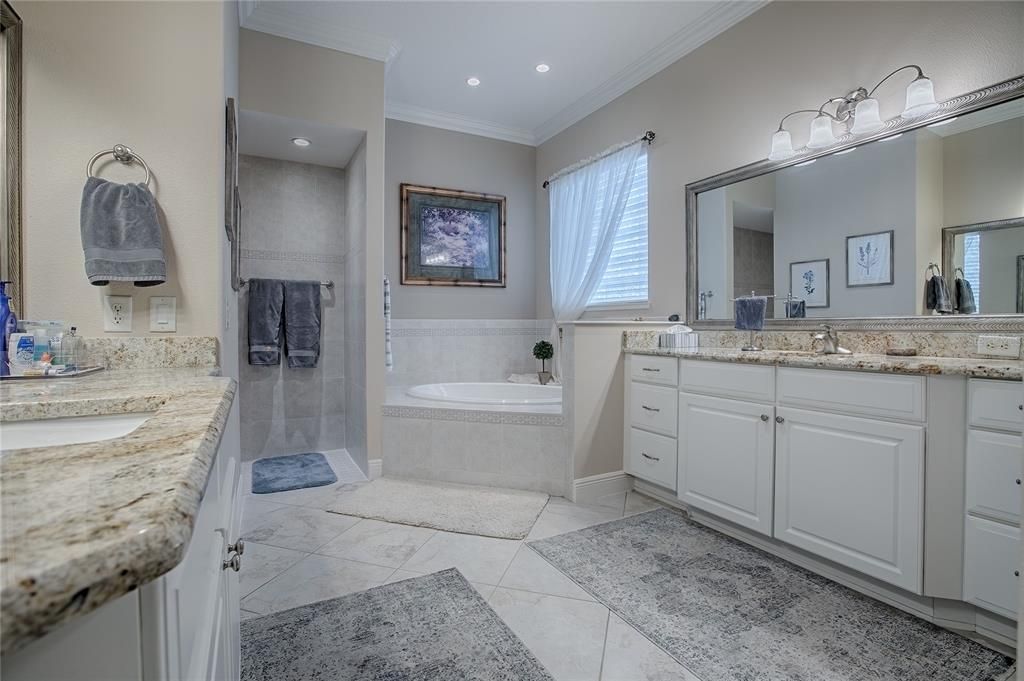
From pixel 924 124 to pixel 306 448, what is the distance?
4.02 meters

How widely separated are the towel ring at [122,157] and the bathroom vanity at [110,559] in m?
1.23

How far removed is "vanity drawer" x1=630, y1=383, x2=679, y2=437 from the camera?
2607 mm

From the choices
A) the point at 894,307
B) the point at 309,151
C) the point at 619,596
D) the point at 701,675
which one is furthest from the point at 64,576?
the point at 309,151

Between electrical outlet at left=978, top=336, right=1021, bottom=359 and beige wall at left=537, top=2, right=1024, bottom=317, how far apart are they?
95cm

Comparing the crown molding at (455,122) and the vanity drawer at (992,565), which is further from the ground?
the crown molding at (455,122)

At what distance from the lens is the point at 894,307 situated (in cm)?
216

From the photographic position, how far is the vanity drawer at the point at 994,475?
1.48 m

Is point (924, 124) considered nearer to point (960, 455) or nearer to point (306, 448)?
point (960, 455)

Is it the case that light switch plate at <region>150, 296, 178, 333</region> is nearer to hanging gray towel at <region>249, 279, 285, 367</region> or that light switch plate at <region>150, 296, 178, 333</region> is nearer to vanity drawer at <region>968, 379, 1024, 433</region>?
hanging gray towel at <region>249, 279, 285, 367</region>

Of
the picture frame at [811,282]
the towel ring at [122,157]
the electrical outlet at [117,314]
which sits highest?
the towel ring at [122,157]

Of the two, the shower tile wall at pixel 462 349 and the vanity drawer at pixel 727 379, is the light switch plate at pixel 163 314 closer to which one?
the vanity drawer at pixel 727 379

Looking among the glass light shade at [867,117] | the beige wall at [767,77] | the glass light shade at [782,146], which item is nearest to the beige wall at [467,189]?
the beige wall at [767,77]

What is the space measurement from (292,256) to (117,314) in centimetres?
233

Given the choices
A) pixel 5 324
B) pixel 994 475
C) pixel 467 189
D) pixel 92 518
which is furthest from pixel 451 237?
pixel 92 518
